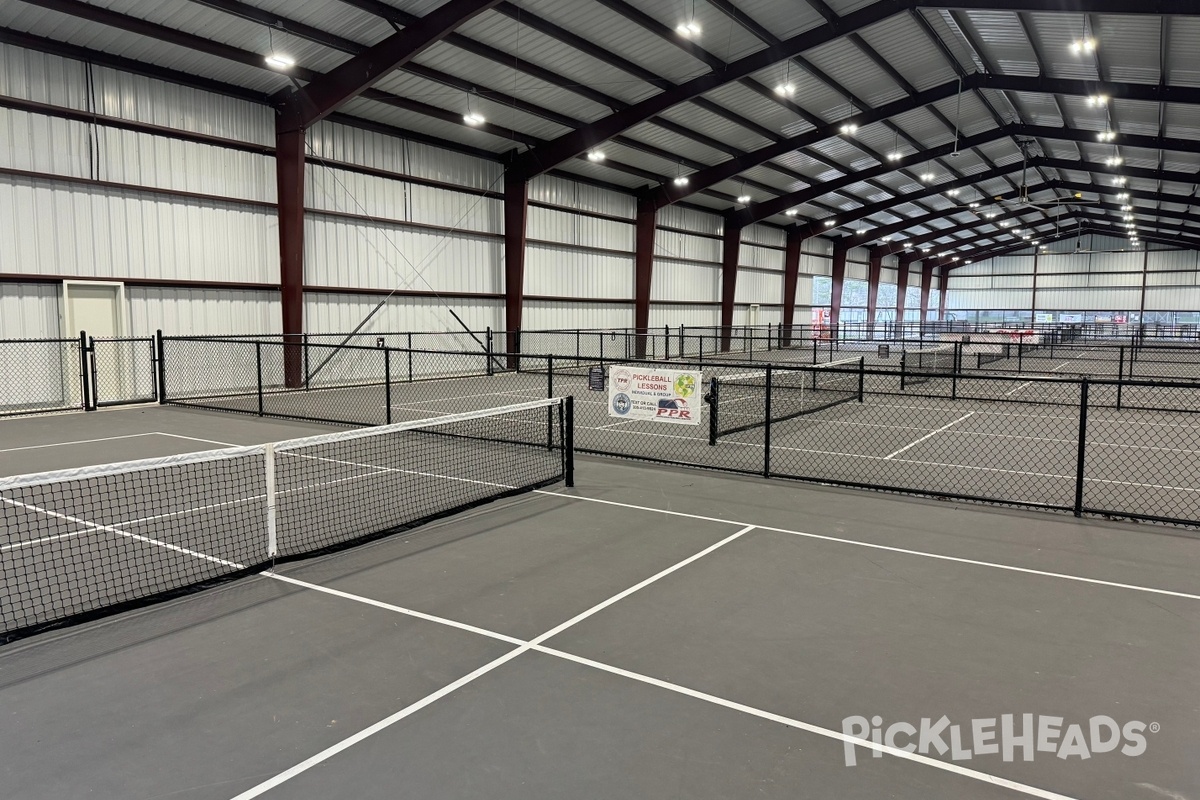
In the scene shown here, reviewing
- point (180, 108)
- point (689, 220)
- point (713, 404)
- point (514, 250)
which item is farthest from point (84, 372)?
point (689, 220)

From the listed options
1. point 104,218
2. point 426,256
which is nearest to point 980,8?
point 426,256

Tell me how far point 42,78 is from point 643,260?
2363cm

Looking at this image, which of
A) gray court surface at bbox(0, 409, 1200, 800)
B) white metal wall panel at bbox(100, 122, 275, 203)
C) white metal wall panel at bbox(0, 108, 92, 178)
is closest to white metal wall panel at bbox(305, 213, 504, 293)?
white metal wall panel at bbox(100, 122, 275, 203)

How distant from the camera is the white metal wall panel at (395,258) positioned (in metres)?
23.0

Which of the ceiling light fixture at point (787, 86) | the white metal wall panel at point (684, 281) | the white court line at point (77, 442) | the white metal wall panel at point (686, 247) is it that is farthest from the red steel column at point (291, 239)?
the white metal wall panel at point (686, 247)

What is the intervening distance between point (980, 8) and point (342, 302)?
64.5 feet

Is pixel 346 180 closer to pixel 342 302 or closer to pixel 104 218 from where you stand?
pixel 342 302

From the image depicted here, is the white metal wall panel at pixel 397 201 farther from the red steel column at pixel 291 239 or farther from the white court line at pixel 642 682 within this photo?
the white court line at pixel 642 682

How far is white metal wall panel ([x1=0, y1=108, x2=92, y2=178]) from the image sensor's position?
1648 cm

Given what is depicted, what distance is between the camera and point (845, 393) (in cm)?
2020

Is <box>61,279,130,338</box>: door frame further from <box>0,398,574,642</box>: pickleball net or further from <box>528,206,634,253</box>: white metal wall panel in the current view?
<box>528,206,634,253</box>: white metal wall panel

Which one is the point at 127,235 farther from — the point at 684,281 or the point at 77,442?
the point at 684,281

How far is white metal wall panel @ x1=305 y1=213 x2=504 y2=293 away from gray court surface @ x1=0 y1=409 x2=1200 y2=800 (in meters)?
17.9

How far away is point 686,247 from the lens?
1574 inches
